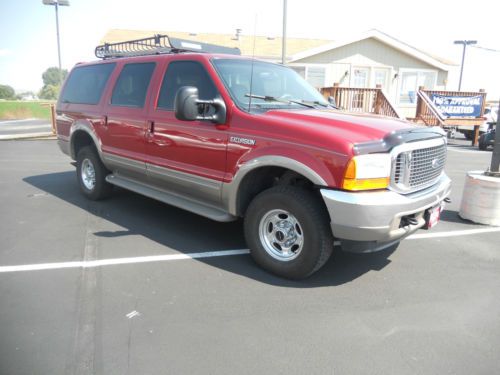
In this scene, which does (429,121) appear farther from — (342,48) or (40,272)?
(40,272)

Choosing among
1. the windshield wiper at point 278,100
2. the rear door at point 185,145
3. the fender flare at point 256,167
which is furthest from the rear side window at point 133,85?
the fender flare at point 256,167

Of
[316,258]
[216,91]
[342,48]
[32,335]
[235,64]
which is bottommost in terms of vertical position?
[32,335]

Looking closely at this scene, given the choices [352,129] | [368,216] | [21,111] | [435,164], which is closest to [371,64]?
[435,164]

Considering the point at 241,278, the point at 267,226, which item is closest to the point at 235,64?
the point at 267,226

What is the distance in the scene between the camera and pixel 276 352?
8.59 ft

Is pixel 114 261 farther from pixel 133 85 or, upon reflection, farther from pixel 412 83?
pixel 412 83

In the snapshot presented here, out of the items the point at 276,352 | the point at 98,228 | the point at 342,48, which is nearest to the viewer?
the point at 276,352

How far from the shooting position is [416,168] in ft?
11.2

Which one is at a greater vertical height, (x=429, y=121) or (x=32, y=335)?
(x=429, y=121)

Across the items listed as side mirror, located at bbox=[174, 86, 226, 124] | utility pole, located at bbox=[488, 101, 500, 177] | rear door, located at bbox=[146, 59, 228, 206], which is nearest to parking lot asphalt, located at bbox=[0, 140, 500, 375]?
rear door, located at bbox=[146, 59, 228, 206]

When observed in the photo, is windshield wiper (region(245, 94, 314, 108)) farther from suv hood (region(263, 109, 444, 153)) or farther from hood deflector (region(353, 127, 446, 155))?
hood deflector (region(353, 127, 446, 155))

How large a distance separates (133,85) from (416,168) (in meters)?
3.55

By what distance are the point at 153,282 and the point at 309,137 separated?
188 centimetres

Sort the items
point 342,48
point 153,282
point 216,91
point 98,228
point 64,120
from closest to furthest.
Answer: point 153,282 → point 216,91 → point 98,228 → point 64,120 → point 342,48
